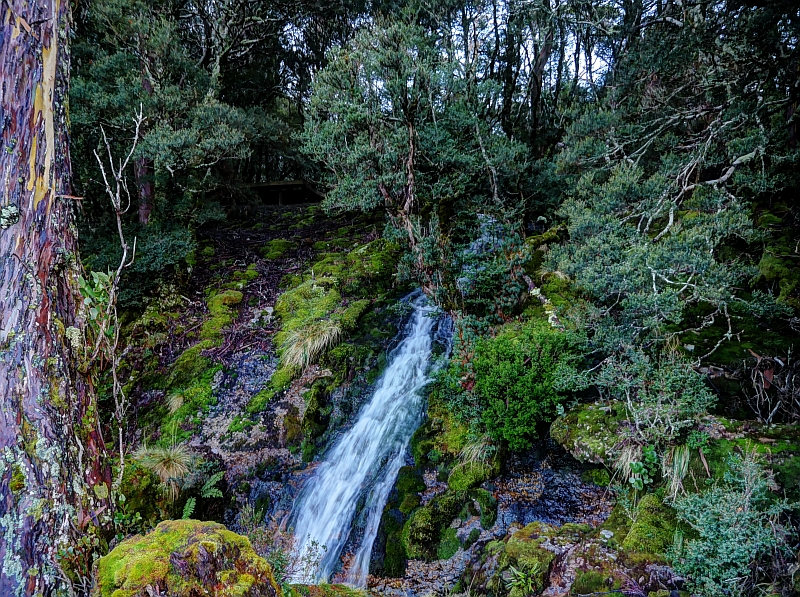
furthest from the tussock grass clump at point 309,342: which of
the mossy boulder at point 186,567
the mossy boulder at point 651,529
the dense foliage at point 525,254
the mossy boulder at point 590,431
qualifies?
the mossy boulder at point 651,529

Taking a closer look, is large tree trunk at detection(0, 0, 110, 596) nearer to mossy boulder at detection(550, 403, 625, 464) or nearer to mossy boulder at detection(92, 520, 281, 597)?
mossy boulder at detection(92, 520, 281, 597)

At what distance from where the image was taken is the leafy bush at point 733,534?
3254 millimetres

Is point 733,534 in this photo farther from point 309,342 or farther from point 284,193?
point 284,193

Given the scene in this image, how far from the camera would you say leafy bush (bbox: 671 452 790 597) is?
10.7 feet

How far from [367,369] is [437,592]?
337cm

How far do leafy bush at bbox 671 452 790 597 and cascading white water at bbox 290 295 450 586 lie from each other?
10.6ft

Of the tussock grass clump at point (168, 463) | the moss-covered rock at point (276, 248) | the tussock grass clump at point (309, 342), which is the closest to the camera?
the tussock grass clump at point (168, 463)

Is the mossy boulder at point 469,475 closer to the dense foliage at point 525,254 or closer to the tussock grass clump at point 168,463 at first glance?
the dense foliage at point 525,254

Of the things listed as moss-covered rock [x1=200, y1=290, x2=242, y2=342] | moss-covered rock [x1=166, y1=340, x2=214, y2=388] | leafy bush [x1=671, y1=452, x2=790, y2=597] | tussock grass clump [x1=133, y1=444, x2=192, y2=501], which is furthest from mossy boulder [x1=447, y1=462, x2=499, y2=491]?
moss-covered rock [x1=200, y1=290, x2=242, y2=342]

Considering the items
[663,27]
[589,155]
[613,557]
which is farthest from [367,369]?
[663,27]

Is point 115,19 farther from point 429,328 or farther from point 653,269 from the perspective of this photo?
point 653,269

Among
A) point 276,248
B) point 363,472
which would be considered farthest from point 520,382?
point 276,248

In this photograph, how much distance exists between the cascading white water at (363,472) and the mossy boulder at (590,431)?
2.07 metres

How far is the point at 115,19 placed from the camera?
8.18m
